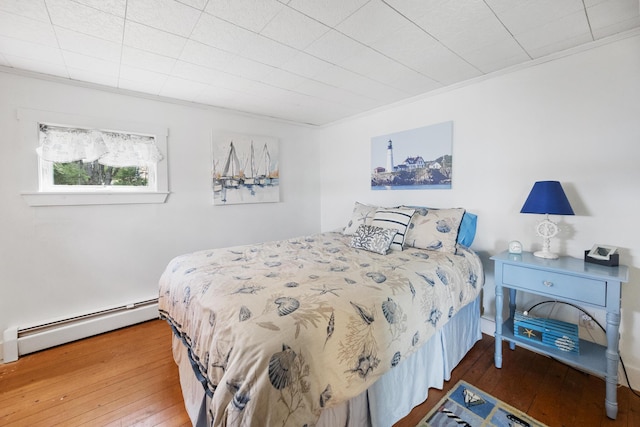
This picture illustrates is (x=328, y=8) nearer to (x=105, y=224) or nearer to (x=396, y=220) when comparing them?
(x=396, y=220)

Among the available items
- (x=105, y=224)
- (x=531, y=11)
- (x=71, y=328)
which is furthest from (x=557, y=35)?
(x=71, y=328)

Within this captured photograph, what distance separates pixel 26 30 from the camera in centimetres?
159

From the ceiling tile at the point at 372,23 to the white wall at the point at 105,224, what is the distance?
1.94m

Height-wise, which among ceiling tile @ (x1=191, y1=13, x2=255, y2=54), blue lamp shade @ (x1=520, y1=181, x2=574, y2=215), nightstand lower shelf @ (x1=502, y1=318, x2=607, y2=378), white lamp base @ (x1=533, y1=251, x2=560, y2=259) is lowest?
nightstand lower shelf @ (x1=502, y1=318, x2=607, y2=378)

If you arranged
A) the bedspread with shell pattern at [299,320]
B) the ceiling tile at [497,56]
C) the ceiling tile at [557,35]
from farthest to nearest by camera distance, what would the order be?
the ceiling tile at [497,56]
the ceiling tile at [557,35]
the bedspread with shell pattern at [299,320]

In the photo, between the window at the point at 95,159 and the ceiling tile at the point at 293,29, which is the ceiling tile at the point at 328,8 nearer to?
the ceiling tile at the point at 293,29

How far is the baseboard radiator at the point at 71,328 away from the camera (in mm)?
2072

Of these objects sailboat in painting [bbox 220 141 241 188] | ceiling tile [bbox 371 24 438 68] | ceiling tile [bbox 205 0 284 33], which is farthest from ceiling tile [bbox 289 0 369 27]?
sailboat in painting [bbox 220 141 241 188]

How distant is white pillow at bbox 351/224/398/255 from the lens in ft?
7.04

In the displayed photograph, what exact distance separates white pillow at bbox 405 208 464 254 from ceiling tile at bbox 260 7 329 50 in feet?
5.29

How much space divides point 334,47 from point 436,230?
157 cm

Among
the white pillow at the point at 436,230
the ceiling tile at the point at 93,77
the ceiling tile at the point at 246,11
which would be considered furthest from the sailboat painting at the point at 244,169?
the white pillow at the point at 436,230

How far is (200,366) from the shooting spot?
1232 mm

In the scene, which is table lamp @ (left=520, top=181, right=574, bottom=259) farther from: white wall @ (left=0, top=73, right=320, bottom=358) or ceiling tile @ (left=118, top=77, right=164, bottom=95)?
ceiling tile @ (left=118, top=77, right=164, bottom=95)
